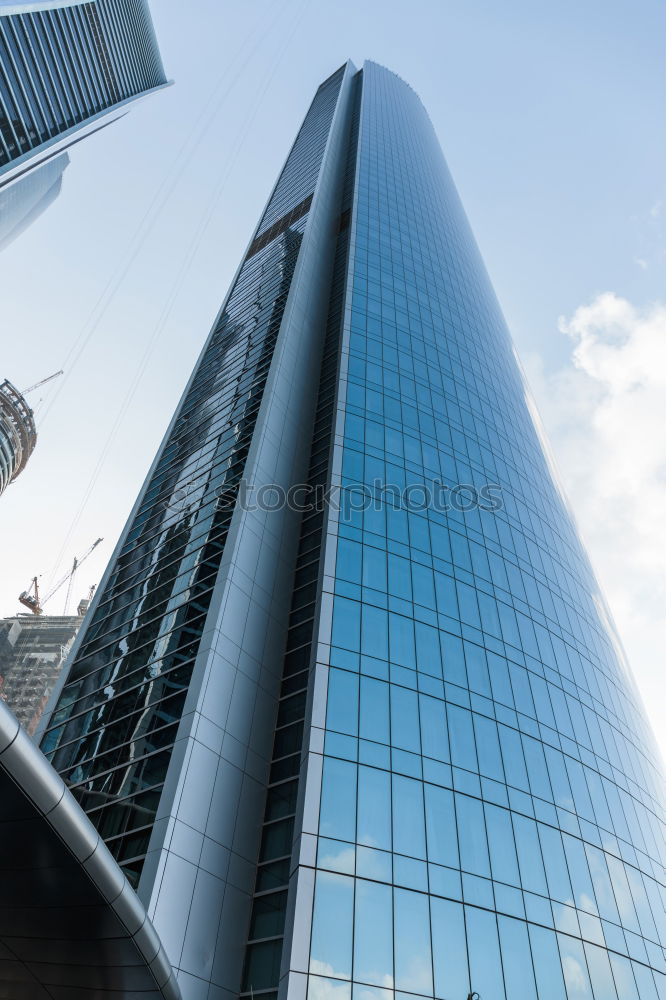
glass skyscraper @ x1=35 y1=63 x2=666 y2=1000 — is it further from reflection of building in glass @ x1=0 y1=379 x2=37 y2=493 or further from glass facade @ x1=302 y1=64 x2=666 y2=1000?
reflection of building in glass @ x1=0 y1=379 x2=37 y2=493

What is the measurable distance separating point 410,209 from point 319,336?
3444cm

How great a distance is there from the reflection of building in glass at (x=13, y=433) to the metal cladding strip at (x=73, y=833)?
495 ft

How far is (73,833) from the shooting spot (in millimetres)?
13594

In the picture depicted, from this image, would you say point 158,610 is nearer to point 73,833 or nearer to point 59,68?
point 73,833

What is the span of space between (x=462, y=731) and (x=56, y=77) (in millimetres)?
119926

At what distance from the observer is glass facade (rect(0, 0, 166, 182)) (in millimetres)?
91062

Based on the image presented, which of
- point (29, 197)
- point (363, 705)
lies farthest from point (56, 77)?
point (363, 705)

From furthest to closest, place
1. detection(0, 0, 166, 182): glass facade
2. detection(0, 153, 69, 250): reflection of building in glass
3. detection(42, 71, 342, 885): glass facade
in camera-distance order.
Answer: detection(0, 153, 69, 250): reflection of building in glass, detection(0, 0, 166, 182): glass facade, detection(42, 71, 342, 885): glass facade

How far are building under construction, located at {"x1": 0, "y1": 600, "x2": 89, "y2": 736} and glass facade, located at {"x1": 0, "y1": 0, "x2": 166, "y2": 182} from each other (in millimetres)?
91822

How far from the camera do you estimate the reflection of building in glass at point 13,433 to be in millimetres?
150625

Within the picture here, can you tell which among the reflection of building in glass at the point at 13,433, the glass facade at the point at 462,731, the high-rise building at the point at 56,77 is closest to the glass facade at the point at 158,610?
the glass facade at the point at 462,731

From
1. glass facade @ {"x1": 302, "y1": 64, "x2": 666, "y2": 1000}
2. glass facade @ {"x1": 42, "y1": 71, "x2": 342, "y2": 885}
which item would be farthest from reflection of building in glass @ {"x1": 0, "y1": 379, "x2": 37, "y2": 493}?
glass facade @ {"x1": 302, "y1": 64, "x2": 666, "y2": 1000}

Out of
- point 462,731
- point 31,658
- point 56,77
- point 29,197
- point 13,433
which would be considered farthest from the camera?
point 13,433

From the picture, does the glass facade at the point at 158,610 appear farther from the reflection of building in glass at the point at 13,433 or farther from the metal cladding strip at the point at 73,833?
the reflection of building in glass at the point at 13,433
